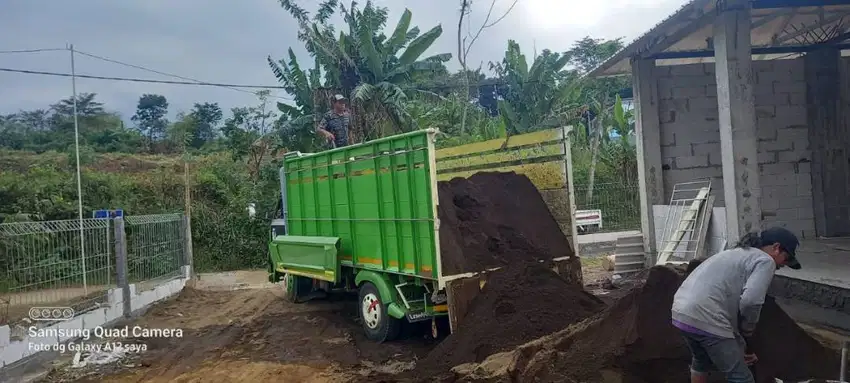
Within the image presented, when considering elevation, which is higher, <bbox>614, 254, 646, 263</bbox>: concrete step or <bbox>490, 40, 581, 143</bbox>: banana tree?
<bbox>490, 40, 581, 143</bbox>: banana tree

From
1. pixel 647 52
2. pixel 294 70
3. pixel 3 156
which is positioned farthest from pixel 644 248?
pixel 3 156

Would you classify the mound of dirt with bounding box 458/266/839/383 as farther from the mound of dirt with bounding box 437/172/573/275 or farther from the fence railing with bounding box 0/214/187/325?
the fence railing with bounding box 0/214/187/325

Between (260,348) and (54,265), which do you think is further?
(54,265)

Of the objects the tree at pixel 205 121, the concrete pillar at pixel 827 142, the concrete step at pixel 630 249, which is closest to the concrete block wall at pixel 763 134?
the concrete pillar at pixel 827 142

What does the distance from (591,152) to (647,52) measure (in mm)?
8895

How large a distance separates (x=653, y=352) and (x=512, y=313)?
5.65 ft

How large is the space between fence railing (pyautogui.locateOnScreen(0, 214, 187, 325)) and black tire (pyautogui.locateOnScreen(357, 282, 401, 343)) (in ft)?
12.1

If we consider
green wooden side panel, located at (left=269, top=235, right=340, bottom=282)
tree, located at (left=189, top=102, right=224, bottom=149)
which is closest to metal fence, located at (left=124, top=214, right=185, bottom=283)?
green wooden side panel, located at (left=269, top=235, right=340, bottom=282)

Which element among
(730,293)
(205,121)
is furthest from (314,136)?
(205,121)

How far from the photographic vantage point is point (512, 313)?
620 centimetres

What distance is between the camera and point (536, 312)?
246 inches

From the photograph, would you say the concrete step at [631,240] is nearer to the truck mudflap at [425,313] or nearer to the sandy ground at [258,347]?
the sandy ground at [258,347]

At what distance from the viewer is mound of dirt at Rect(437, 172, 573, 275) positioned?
21.3 feet

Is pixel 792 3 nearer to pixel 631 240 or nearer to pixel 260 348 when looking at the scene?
pixel 631 240
